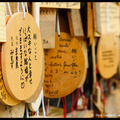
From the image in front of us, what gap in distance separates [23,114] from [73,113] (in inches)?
12.8

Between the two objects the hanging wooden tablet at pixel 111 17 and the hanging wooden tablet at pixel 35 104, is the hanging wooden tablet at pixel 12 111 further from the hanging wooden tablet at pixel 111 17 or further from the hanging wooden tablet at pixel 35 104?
the hanging wooden tablet at pixel 111 17

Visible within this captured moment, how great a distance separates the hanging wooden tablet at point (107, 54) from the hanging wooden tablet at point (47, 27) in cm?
39

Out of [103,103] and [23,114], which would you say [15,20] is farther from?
A: [103,103]

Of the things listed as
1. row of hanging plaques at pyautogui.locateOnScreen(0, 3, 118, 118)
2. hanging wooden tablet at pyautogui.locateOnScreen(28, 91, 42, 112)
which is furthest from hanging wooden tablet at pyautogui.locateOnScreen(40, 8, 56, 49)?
hanging wooden tablet at pyautogui.locateOnScreen(28, 91, 42, 112)

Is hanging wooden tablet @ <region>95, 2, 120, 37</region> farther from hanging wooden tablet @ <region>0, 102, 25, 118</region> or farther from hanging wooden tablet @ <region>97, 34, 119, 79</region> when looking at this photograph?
hanging wooden tablet @ <region>0, 102, 25, 118</region>

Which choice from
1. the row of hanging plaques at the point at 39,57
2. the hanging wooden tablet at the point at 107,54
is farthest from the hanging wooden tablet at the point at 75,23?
the hanging wooden tablet at the point at 107,54

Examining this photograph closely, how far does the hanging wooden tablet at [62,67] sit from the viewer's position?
0.74 meters

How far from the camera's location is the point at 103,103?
4.07 feet

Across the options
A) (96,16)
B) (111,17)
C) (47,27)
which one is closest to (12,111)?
(47,27)

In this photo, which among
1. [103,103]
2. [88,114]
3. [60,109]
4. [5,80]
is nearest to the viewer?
[5,80]

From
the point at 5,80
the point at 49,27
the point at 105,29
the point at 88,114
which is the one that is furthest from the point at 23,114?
the point at 105,29

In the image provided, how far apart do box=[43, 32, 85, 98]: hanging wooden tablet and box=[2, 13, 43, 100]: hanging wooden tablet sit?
10 cm

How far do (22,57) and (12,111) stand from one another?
0.63 ft

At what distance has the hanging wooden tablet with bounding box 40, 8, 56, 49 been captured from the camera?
71 centimetres
